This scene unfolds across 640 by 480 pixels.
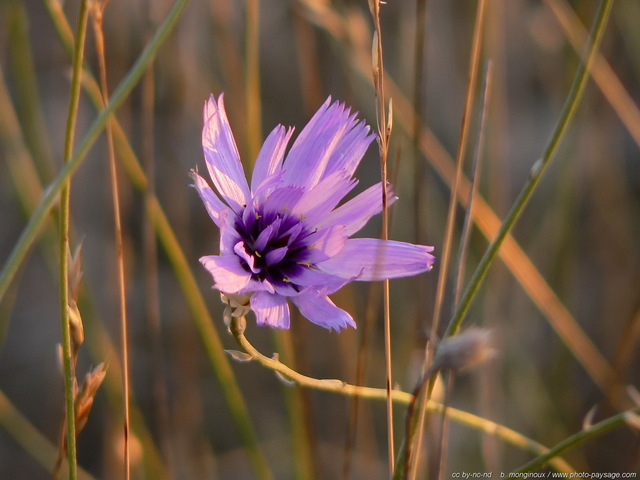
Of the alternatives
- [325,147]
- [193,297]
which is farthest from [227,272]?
[193,297]

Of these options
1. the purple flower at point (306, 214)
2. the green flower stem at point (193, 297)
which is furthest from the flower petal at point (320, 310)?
the green flower stem at point (193, 297)

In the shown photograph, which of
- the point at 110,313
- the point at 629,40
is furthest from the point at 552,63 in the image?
the point at 110,313

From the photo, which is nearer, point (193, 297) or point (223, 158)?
point (223, 158)

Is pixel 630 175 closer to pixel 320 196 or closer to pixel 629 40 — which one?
pixel 629 40

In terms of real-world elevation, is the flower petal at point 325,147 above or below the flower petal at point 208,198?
above

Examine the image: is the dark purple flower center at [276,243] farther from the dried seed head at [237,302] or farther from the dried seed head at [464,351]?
the dried seed head at [464,351]

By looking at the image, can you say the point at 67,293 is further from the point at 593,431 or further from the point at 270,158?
the point at 593,431
